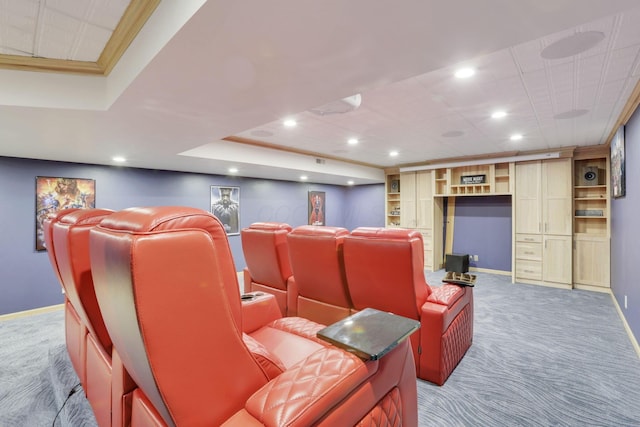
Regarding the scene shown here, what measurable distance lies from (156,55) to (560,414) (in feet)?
10.5

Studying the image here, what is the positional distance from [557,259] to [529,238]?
0.52 meters

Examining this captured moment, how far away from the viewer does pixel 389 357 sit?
3.70 ft

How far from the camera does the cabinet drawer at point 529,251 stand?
5.20 metres

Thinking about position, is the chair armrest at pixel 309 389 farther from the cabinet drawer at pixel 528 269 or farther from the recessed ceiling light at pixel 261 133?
the cabinet drawer at pixel 528 269

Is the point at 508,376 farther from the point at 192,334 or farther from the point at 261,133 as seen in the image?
the point at 261,133

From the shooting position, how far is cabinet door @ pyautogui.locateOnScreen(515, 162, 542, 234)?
205 inches

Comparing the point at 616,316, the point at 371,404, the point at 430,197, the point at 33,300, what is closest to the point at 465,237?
the point at 430,197

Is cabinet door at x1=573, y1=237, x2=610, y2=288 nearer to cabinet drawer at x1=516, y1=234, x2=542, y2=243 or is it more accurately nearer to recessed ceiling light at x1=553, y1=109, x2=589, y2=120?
cabinet drawer at x1=516, y1=234, x2=542, y2=243

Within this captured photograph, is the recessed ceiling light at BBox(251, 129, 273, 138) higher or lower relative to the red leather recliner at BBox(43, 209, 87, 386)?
higher

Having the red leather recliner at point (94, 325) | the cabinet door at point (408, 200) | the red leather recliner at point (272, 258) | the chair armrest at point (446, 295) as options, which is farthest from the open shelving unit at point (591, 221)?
the red leather recliner at point (94, 325)

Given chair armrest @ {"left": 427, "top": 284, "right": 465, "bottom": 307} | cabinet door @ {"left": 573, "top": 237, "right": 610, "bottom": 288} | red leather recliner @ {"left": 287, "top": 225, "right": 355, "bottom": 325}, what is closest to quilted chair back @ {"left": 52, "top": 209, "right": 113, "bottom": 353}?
red leather recliner @ {"left": 287, "top": 225, "right": 355, "bottom": 325}

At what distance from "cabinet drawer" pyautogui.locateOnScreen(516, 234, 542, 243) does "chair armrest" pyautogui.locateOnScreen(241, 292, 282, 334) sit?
5.29 m

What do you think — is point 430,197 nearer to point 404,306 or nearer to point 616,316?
point 616,316

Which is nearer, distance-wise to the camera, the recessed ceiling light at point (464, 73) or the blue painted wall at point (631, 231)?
the recessed ceiling light at point (464, 73)
